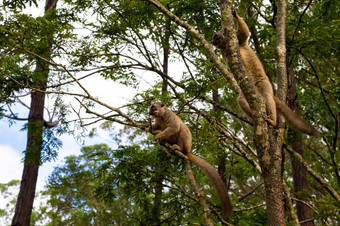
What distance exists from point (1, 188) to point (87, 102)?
25.2 meters

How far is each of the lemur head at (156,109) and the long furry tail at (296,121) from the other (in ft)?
8.61

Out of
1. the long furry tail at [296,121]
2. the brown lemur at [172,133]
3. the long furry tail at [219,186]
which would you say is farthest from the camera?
the brown lemur at [172,133]

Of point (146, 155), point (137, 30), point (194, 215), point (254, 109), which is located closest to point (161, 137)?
point (146, 155)

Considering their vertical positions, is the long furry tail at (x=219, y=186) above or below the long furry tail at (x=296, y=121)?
below

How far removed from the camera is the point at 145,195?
23.1ft

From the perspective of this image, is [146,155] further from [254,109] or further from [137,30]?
[254,109]

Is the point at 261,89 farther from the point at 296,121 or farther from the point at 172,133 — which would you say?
the point at 172,133

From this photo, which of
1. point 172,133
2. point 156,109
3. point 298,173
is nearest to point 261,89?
point 172,133

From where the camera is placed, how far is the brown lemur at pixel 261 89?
17.7 ft

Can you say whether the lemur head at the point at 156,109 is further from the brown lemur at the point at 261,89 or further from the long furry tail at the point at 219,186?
the brown lemur at the point at 261,89

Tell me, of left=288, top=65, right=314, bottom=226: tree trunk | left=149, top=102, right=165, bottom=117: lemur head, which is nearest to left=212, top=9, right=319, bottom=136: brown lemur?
left=149, top=102, right=165, bottom=117: lemur head

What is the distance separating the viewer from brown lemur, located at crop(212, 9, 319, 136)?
5387mm

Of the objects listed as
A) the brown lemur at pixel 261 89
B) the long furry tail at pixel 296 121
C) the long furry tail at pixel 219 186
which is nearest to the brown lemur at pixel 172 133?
the long furry tail at pixel 219 186

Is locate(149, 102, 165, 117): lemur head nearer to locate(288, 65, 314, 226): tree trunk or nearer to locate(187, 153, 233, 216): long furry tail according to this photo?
locate(187, 153, 233, 216): long furry tail
